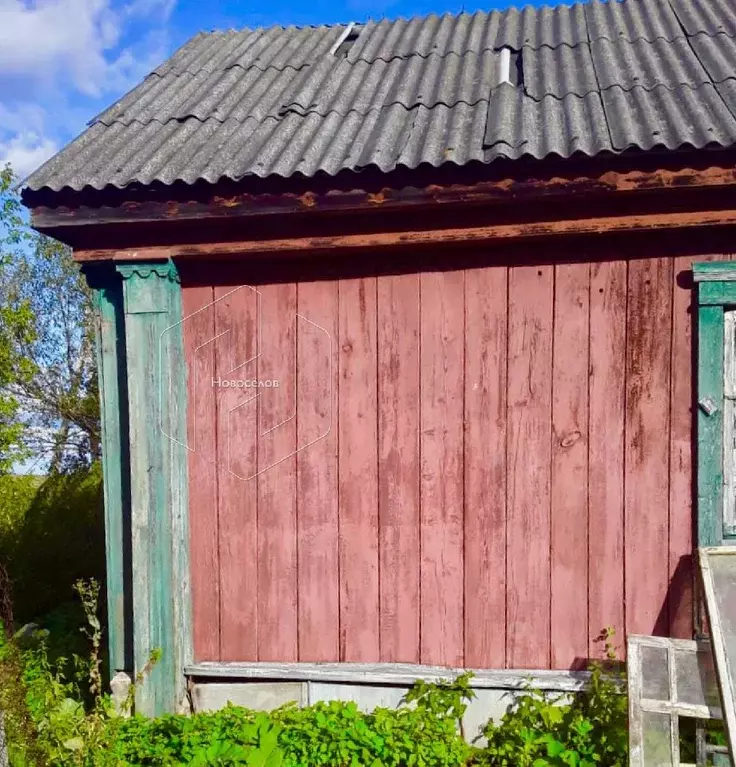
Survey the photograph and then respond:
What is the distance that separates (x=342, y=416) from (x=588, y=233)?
1565 mm

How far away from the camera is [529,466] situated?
11.0ft

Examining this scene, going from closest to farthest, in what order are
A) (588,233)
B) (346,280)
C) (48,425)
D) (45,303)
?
(588,233)
(346,280)
(48,425)
(45,303)

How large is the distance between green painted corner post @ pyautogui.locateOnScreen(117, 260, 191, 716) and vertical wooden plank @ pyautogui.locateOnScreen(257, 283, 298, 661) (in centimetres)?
47

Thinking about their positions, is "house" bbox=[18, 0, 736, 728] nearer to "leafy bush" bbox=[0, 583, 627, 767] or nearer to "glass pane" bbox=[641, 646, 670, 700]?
"leafy bush" bbox=[0, 583, 627, 767]

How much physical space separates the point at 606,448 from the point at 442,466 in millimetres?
845

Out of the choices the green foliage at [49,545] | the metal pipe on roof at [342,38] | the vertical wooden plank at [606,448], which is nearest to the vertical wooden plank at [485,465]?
the vertical wooden plank at [606,448]

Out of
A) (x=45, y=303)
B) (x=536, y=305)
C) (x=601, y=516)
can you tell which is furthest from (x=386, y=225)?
(x=45, y=303)

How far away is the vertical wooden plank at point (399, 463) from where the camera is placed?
3412 mm

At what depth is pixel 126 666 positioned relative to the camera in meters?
3.64

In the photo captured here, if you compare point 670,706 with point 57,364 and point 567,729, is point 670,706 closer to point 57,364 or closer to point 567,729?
point 567,729

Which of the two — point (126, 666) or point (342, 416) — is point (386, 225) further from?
point (126, 666)

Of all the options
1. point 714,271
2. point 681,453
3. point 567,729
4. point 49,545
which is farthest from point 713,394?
point 49,545

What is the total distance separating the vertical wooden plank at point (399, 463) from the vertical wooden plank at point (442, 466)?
0.16ft

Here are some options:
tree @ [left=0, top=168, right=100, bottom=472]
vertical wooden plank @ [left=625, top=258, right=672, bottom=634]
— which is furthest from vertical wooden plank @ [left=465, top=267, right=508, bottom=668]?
tree @ [left=0, top=168, right=100, bottom=472]
